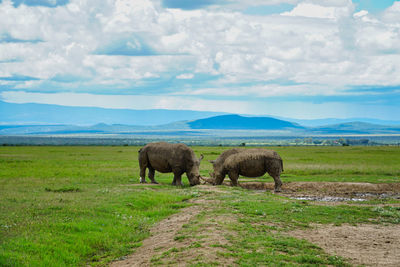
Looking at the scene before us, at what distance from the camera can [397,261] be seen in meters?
11.3

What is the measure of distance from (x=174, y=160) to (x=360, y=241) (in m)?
17.5

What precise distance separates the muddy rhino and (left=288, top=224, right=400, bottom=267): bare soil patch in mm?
14767

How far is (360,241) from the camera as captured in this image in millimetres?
13688

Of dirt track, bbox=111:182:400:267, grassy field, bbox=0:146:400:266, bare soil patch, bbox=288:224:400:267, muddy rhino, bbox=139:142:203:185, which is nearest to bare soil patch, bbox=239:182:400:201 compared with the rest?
muddy rhino, bbox=139:142:203:185

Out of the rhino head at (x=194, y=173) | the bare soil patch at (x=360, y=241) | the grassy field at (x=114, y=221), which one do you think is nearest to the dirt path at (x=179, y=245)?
the grassy field at (x=114, y=221)

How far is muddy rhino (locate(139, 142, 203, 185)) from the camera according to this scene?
2973cm

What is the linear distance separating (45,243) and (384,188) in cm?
2397

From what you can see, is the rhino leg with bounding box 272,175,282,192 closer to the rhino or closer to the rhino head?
the rhino

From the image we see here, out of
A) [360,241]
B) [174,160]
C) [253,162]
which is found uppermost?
[174,160]

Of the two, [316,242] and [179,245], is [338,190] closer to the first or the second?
[316,242]

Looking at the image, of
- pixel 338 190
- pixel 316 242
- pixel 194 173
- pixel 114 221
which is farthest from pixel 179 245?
pixel 338 190

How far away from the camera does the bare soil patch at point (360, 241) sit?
11641 mm

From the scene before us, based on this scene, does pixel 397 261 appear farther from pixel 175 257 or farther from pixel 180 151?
pixel 180 151

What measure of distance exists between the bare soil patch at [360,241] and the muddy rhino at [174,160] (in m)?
14.8
